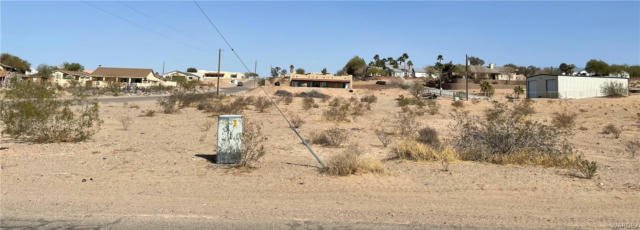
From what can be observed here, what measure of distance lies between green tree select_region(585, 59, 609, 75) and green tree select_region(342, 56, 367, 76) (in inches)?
2371

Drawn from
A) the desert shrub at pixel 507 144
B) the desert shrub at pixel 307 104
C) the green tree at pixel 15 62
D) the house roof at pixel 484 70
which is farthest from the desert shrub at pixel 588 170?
the green tree at pixel 15 62

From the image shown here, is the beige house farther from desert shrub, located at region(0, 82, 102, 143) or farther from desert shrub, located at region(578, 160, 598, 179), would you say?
desert shrub, located at region(578, 160, 598, 179)

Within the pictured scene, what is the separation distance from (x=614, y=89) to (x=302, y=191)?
53895 mm

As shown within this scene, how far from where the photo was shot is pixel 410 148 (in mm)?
11750

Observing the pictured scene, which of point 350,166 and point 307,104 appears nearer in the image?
point 350,166

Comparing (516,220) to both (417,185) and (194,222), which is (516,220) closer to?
(417,185)

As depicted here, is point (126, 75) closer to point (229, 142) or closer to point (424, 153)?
point (229, 142)

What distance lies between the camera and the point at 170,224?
19.5 ft

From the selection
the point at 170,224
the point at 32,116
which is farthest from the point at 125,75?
the point at 170,224

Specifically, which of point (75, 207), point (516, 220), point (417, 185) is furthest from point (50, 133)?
point (516, 220)

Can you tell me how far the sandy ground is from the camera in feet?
20.9

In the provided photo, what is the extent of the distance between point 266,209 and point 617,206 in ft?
17.2

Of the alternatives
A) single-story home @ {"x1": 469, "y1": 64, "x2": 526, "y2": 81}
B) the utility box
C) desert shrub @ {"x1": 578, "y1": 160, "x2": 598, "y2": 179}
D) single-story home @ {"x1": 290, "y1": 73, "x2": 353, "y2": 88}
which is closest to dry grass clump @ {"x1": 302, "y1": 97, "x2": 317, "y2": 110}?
the utility box

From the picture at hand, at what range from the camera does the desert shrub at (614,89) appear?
4991 centimetres
